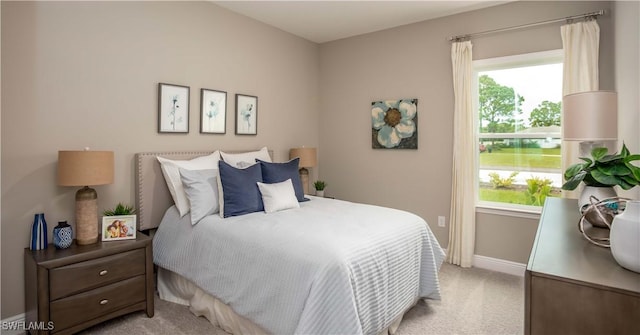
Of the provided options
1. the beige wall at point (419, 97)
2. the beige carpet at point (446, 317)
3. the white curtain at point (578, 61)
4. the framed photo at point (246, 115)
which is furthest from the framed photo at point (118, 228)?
the white curtain at point (578, 61)

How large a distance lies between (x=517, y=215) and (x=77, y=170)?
3.81 meters

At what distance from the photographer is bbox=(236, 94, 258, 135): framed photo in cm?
372

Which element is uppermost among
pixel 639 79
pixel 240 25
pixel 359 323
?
pixel 240 25

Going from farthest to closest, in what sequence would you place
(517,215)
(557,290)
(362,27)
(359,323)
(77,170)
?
(362,27) < (517,215) < (77,170) < (359,323) < (557,290)

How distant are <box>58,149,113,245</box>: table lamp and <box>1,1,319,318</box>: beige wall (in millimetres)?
275

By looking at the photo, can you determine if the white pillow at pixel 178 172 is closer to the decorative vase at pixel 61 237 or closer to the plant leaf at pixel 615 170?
the decorative vase at pixel 61 237

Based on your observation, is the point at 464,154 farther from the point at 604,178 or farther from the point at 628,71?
the point at 604,178

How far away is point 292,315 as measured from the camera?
182 centimetres

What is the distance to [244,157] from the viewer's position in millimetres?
3467

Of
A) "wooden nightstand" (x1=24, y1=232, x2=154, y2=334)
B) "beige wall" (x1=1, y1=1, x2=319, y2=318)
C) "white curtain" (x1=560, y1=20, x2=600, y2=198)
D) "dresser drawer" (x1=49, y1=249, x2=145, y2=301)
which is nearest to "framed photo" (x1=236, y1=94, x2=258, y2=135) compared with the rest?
"beige wall" (x1=1, y1=1, x2=319, y2=318)

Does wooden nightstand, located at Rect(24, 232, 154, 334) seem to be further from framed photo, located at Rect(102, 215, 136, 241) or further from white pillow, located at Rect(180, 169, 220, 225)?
white pillow, located at Rect(180, 169, 220, 225)

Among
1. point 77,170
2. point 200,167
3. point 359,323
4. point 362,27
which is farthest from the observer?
point 362,27

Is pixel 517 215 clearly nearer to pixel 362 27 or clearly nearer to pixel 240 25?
pixel 362 27

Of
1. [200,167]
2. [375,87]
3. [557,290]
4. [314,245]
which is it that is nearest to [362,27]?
[375,87]
